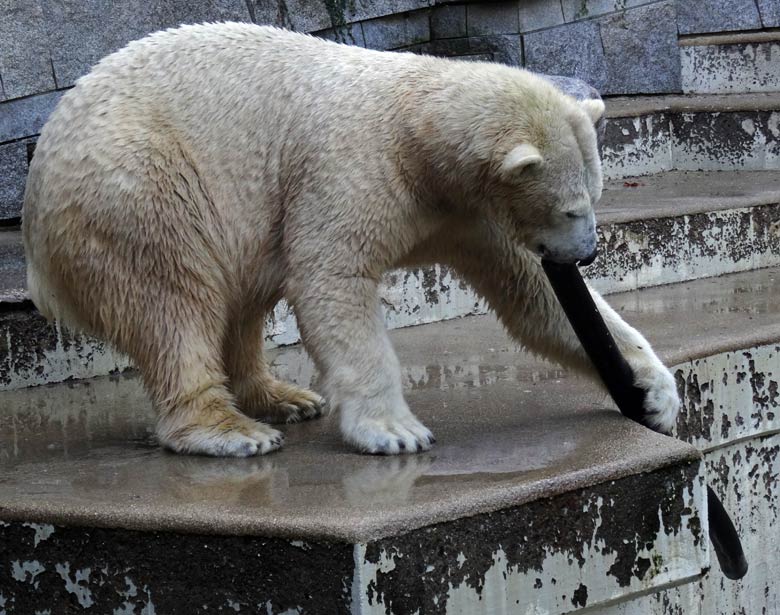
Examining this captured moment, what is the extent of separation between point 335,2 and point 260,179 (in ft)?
10.7

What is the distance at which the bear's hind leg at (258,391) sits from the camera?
3.29 m

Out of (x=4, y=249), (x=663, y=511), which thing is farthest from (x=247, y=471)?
(x=4, y=249)

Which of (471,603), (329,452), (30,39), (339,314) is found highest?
(30,39)

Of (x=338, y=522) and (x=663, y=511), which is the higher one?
(x=338, y=522)

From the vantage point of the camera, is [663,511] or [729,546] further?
[729,546]

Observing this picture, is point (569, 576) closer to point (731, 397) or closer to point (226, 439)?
point (226, 439)

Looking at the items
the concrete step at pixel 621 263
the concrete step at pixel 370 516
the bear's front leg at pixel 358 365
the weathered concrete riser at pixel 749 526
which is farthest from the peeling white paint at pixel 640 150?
the bear's front leg at pixel 358 365

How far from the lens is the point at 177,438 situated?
2941 mm

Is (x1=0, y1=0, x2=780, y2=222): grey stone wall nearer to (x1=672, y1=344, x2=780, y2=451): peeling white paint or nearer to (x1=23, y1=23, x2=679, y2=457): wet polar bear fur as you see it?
(x1=23, y1=23, x2=679, y2=457): wet polar bear fur

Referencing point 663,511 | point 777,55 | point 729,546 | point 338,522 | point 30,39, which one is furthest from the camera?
point 777,55

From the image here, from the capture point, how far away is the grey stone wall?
4949mm

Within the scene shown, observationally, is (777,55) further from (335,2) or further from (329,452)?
(329,452)

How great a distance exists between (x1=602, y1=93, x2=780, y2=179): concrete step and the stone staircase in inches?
60.8

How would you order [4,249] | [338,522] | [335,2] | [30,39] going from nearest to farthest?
[338,522]
[4,249]
[30,39]
[335,2]
